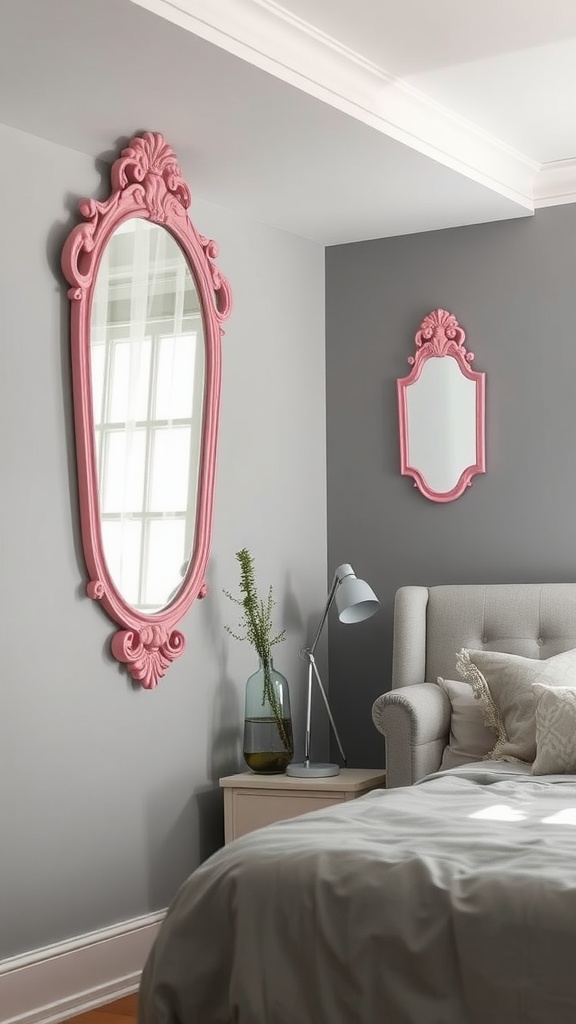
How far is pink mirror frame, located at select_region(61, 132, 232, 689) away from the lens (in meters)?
3.47

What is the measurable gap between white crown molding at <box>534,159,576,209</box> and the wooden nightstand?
2.18 m

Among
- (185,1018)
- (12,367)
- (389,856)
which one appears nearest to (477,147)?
(12,367)

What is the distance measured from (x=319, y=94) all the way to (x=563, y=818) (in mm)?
1986

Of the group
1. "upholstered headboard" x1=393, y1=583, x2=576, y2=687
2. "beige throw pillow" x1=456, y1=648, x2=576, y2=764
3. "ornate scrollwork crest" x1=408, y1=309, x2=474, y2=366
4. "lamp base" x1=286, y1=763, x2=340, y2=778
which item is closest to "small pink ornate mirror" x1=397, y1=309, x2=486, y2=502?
"ornate scrollwork crest" x1=408, y1=309, x2=474, y2=366

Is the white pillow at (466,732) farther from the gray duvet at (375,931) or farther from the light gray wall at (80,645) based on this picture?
the gray duvet at (375,931)

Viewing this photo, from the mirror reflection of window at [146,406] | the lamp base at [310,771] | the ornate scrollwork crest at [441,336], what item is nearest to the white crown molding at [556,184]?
the ornate scrollwork crest at [441,336]

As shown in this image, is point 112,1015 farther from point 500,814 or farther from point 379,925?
point 379,925

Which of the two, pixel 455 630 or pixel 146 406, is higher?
pixel 146 406

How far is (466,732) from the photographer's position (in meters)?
3.83

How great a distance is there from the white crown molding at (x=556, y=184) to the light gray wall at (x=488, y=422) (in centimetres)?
4

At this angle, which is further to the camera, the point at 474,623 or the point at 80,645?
the point at 474,623

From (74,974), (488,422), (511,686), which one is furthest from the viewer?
(488,422)

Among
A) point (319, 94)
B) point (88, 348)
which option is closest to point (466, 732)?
point (88, 348)

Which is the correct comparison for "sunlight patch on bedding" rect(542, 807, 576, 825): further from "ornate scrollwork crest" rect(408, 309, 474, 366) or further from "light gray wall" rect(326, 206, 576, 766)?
"ornate scrollwork crest" rect(408, 309, 474, 366)
